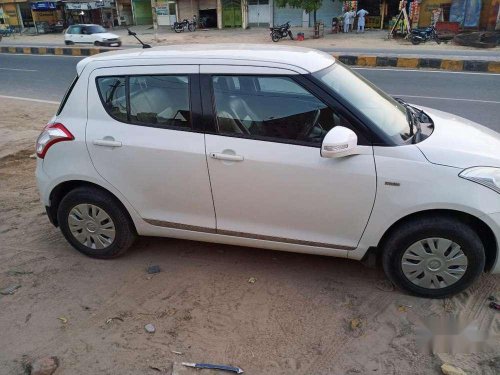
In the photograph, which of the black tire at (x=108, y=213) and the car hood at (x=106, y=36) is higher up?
the car hood at (x=106, y=36)

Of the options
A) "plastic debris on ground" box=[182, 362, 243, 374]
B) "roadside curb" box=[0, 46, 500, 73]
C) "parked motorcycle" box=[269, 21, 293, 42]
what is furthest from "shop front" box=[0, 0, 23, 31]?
"plastic debris on ground" box=[182, 362, 243, 374]

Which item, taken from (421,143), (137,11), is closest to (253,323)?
(421,143)

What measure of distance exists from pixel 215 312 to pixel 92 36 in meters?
26.1

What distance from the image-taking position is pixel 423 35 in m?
21.4

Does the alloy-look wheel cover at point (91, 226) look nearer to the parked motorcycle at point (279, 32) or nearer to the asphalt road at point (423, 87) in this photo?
the asphalt road at point (423, 87)

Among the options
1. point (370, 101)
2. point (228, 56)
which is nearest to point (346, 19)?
point (370, 101)

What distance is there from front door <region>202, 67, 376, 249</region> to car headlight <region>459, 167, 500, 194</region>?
57 cm

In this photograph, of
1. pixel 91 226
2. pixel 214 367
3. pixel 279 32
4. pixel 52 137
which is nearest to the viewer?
pixel 214 367

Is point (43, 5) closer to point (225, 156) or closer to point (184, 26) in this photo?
point (184, 26)

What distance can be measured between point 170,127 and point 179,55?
537 mm

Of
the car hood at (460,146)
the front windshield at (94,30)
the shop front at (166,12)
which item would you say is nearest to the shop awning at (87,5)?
the shop front at (166,12)

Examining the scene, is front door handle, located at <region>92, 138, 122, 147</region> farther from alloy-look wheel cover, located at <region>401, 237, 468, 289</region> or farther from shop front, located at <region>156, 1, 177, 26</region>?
shop front, located at <region>156, 1, 177, 26</region>

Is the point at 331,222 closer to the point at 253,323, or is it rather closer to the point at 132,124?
the point at 253,323

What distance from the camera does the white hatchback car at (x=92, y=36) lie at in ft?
81.4
